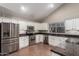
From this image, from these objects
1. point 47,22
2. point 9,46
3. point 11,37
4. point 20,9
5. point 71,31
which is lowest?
point 9,46

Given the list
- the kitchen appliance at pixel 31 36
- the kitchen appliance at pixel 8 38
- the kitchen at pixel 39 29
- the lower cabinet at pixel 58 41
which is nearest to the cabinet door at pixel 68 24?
the kitchen at pixel 39 29

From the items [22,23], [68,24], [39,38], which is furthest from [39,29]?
[68,24]

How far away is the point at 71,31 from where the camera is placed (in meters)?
1.88

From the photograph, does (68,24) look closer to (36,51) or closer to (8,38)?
(36,51)

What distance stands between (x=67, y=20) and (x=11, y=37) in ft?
3.79

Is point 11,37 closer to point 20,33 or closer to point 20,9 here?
point 20,33

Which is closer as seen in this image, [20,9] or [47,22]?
[20,9]

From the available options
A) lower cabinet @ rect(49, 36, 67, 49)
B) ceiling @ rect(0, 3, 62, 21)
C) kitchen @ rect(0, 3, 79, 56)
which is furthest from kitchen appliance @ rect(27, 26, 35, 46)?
lower cabinet @ rect(49, 36, 67, 49)

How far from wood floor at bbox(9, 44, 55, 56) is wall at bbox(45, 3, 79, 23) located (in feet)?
1.81

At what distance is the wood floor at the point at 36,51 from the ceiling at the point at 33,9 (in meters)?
0.58

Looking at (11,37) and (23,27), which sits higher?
(23,27)

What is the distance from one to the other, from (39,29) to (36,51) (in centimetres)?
45

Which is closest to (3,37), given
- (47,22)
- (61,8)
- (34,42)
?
(34,42)

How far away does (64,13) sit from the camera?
1933 mm
